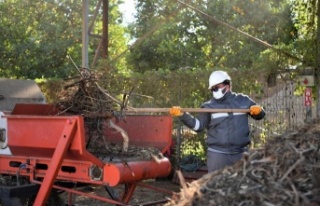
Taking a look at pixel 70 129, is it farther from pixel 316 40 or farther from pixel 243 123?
pixel 316 40

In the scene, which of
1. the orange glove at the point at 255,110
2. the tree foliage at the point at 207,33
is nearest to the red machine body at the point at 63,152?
the orange glove at the point at 255,110

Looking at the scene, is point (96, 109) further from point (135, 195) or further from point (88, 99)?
point (135, 195)

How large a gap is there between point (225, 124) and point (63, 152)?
5.71 feet

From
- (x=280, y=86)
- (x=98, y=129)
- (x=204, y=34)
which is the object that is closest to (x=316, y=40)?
(x=280, y=86)

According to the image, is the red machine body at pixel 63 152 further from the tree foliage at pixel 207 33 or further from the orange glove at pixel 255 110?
the tree foliage at pixel 207 33

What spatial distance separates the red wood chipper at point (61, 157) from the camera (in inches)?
206

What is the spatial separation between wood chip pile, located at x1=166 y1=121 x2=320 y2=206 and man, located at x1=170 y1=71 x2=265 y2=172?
6.61 feet

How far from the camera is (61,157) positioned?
525 cm

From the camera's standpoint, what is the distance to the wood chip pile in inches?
117

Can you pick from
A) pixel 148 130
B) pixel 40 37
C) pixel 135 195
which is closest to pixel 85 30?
pixel 135 195

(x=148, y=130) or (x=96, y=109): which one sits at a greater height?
(x=96, y=109)

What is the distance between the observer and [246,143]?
5.74 m

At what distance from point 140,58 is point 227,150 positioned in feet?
55.3

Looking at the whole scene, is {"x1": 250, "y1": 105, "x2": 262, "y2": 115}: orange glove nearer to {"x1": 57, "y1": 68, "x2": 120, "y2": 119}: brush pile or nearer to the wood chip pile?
{"x1": 57, "y1": 68, "x2": 120, "y2": 119}: brush pile
